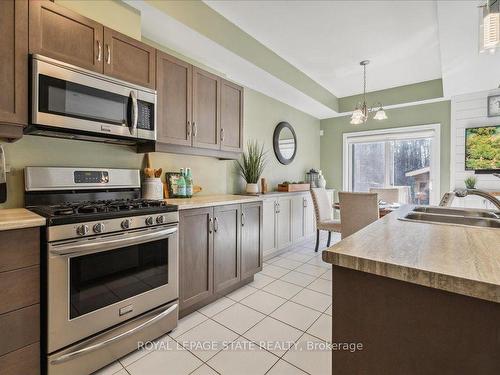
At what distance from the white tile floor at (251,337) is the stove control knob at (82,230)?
86cm

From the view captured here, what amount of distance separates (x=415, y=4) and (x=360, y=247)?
2639 millimetres

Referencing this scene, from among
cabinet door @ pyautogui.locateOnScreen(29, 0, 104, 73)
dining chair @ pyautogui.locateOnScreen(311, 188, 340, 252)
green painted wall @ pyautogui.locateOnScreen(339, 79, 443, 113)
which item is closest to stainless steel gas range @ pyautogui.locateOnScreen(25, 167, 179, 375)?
cabinet door @ pyautogui.locateOnScreen(29, 0, 104, 73)

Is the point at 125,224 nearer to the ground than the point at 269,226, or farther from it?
farther from it

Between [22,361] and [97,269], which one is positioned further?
[97,269]

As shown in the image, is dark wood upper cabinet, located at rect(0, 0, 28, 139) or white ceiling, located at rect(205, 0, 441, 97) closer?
dark wood upper cabinet, located at rect(0, 0, 28, 139)

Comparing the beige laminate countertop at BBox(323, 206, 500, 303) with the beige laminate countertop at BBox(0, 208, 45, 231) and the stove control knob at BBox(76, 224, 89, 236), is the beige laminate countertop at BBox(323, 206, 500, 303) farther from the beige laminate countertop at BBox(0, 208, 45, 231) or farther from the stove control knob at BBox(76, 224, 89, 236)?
the beige laminate countertop at BBox(0, 208, 45, 231)

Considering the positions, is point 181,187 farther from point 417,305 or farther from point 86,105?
point 417,305

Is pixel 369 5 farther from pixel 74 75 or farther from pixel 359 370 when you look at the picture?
pixel 359 370

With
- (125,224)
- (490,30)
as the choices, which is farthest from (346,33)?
(125,224)

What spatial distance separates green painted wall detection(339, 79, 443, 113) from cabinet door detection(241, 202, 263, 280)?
3.31 m

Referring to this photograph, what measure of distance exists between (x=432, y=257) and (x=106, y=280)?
1.66 metres

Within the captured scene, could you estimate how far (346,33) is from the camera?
2805mm

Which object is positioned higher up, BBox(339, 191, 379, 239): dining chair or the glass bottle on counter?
the glass bottle on counter

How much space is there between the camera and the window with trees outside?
4.41 m
